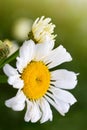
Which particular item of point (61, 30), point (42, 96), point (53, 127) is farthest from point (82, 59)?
point (42, 96)

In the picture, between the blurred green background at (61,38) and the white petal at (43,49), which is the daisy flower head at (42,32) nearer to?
the white petal at (43,49)

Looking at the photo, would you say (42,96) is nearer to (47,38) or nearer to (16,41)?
→ (47,38)

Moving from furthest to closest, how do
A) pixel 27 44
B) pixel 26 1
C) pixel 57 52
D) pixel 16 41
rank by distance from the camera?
pixel 26 1 → pixel 16 41 → pixel 57 52 → pixel 27 44

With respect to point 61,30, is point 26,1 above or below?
above

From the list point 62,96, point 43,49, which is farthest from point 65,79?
point 43,49

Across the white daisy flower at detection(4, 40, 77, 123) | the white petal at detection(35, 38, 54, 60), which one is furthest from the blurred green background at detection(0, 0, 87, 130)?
the white petal at detection(35, 38, 54, 60)

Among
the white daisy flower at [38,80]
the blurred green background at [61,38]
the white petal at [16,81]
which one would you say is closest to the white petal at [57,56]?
the white daisy flower at [38,80]
